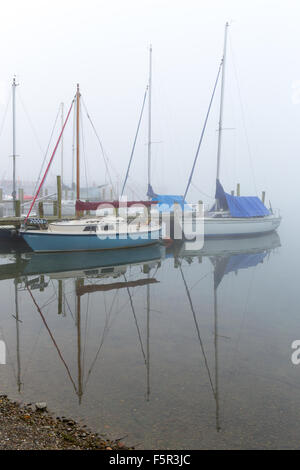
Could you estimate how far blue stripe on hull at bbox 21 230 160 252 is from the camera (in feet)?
68.6

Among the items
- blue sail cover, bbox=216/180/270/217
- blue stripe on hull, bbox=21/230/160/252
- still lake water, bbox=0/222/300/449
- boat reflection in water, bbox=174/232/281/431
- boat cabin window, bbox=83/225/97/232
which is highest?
blue sail cover, bbox=216/180/270/217

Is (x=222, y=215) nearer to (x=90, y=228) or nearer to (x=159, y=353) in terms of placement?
(x=90, y=228)

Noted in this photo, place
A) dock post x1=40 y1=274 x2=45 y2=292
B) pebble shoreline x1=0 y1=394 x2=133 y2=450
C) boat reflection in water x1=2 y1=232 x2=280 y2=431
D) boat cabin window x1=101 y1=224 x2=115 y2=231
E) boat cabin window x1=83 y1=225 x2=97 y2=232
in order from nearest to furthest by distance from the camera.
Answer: pebble shoreline x1=0 y1=394 x2=133 y2=450, boat reflection in water x1=2 y1=232 x2=280 y2=431, dock post x1=40 y1=274 x2=45 y2=292, boat cabin window x1=83 y1=225 x2=97 y2=232, boat cabin window x1=101 y1=224 x2=115 y2=231

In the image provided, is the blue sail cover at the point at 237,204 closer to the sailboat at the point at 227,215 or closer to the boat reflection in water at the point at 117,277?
the sailboat at the point at 227,215

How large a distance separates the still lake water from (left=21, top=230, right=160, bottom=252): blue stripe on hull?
3764mm

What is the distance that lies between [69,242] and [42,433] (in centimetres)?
1670

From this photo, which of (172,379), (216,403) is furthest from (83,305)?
(216,403)

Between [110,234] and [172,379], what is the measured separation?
15318 millimetres

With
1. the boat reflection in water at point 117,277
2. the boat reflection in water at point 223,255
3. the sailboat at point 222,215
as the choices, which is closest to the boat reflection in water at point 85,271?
the boat reflection in water at point 117,277

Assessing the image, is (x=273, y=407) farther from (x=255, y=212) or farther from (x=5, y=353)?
(x=255, y=212)

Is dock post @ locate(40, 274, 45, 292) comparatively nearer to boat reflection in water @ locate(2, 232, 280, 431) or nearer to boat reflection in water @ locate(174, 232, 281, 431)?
boat reflection in water @ locate(2, 232, 280, 431)

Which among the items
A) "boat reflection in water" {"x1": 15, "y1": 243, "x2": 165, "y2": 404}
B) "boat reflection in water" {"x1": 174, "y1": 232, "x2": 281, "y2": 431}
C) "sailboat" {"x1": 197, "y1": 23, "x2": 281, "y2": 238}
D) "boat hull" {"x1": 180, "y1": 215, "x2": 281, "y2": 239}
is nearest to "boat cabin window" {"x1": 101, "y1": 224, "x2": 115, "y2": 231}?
"boat reflection in water" {"x1": 15, "y1": 243, "x2": 165, "y2": 404}

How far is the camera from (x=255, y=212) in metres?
34.0

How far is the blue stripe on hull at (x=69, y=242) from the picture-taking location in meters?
20.9
